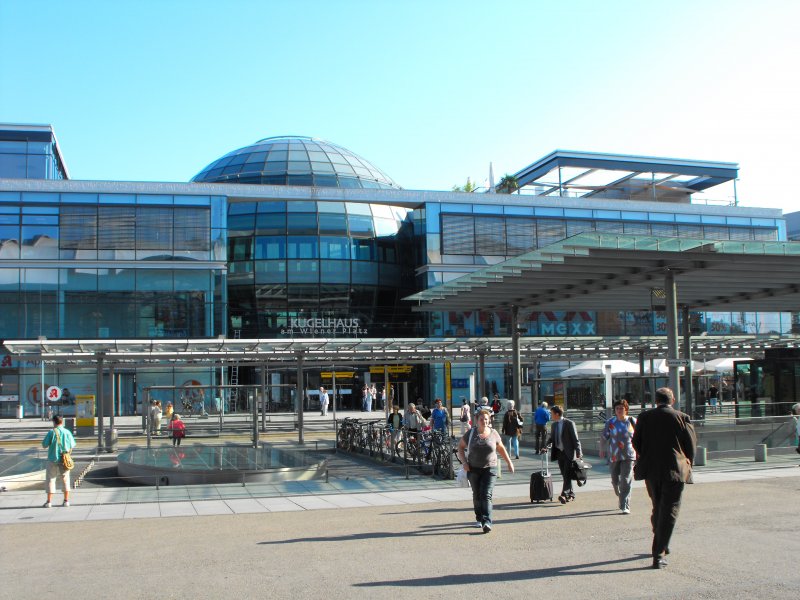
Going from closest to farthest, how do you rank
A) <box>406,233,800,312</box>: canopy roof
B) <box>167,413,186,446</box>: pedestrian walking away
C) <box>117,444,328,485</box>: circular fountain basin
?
<box>117,444,328,485</box>: circular fountain basin < <box>406,233,800,312</box>: canopy roof < <box>167,413,186,446</box>: pedestrian walking away

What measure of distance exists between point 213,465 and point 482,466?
10787 millimetres

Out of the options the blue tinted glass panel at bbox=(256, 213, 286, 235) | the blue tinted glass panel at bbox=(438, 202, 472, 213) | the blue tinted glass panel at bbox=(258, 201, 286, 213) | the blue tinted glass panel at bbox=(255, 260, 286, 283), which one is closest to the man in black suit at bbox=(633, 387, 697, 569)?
the blue tinted glass panel at bbox=(255, 260, 286, 283)

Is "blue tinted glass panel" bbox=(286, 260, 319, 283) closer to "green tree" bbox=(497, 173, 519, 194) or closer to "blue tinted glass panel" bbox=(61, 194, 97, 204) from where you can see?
"blue tinted glass panel" bbox=(61, 194, 97, 204)

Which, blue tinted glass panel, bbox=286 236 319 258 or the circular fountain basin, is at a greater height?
blue tinted glass panel, bbox=286 236 319 258

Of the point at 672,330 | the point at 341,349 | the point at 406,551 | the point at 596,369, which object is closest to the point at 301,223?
the point at 341,349

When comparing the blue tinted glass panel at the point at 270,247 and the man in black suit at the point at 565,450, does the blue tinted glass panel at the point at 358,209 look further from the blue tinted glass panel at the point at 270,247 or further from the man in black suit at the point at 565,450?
the man in black suit at the point at 565,450

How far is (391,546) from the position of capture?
9547mm

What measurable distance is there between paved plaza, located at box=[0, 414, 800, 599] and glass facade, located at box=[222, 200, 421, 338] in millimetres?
37203

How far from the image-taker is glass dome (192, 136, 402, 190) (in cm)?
5766

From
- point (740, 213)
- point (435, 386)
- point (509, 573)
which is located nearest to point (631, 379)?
point (435, 386)

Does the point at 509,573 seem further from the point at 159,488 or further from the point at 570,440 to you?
the point at 159,488

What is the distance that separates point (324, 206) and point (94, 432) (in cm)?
2395

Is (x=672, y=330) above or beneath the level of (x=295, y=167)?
beneath

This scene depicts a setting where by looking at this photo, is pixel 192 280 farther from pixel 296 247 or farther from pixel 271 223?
pixel 296 247
